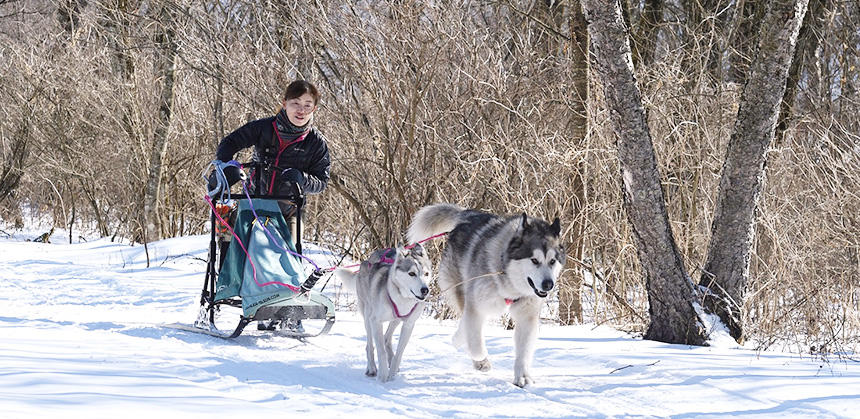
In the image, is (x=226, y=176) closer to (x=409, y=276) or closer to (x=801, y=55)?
(x=409, y=276)

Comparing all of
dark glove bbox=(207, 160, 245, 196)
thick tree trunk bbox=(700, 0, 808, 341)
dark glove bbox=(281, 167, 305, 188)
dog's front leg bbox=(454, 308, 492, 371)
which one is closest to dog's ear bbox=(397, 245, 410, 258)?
dog's front leg bbox=(454, 308, 492, 371)

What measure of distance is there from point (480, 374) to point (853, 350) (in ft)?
9.06

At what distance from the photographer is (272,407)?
3.48 meters

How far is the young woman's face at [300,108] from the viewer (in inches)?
211

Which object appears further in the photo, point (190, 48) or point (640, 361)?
point (190, 48)

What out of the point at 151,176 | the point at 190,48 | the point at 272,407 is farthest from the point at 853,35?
the point at 272,407

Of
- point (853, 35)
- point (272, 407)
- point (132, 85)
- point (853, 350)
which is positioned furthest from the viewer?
point (853, 35)

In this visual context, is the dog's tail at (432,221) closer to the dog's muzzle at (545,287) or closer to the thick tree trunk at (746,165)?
the dog's muzzle at (545,287)

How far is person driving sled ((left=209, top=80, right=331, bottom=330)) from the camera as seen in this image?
5.35 metres

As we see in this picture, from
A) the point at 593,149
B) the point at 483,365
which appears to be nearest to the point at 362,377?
the point at 483,365

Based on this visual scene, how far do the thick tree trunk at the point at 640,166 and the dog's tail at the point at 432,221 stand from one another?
1278 millimetres

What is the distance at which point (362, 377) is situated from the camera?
4.43 meters

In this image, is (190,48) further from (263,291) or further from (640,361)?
(640,361)

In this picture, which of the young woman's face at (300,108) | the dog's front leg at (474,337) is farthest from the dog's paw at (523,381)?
the young woman's face at (300,108)
